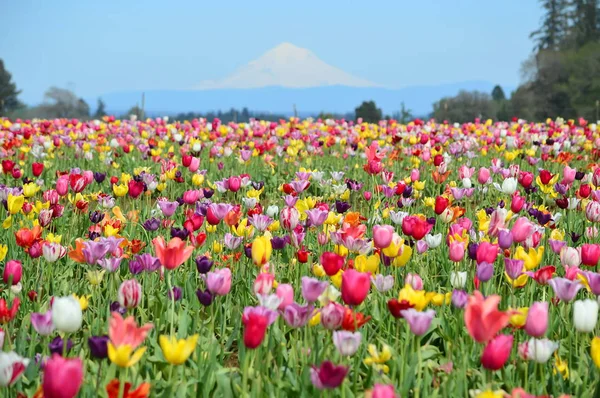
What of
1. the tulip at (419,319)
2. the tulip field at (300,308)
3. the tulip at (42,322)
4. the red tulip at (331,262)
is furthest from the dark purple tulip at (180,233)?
the tulip at (419,319)

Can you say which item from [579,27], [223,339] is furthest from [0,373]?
[579,27]

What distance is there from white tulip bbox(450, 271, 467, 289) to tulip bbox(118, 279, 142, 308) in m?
1.48

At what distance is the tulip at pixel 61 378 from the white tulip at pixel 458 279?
6.53ft

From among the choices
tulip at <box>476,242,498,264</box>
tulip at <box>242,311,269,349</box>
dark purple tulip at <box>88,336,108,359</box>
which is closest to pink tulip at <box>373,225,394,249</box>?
tulip at <box>476,242,498,264</box>

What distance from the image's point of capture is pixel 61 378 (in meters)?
1.68

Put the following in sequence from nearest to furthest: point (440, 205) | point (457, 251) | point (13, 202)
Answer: point (457, 251), point (13, 202), point (440, 205)

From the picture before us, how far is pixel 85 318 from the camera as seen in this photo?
3.39 m

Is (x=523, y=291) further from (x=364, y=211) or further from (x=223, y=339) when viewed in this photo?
(x=364, y=211)

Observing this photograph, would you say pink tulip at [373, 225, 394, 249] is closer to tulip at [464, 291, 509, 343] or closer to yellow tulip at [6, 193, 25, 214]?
tulip at [464, 291, 509, 343]

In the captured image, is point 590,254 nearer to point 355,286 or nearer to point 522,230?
point 522,230

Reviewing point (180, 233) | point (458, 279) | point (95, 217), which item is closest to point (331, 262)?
point (458, 279)

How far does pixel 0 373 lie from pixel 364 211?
459 centimetres

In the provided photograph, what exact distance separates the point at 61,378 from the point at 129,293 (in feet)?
2.95

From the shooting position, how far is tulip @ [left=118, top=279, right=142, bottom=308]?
2568 millimetres
